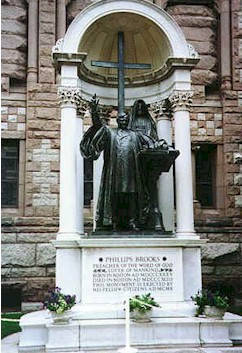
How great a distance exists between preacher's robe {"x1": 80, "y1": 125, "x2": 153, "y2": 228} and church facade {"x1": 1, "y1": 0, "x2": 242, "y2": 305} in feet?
14.0

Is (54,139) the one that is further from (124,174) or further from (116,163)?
(124,174)

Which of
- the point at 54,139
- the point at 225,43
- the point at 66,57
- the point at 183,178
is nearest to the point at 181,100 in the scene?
the point at 183,178

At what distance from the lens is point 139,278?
8.40 m

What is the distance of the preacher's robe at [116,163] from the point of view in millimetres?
8945

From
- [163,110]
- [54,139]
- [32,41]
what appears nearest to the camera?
[163,110]

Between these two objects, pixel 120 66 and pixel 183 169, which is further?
pixel 120 66

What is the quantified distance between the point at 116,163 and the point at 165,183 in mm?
1411

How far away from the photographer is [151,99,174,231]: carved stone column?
1001 cm

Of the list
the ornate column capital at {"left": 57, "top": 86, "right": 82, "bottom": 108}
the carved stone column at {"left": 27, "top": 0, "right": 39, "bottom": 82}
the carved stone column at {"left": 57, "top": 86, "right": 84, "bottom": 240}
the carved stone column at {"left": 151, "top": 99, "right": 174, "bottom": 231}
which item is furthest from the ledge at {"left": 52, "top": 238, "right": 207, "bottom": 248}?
the carved stone column at {"left": 27, "top": 0, "right": 39, "bottom": 82}

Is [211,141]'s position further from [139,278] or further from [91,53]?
[139,278]

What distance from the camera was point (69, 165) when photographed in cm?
890

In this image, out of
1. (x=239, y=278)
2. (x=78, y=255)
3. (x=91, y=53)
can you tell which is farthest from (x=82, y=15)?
(x=239, y=278)

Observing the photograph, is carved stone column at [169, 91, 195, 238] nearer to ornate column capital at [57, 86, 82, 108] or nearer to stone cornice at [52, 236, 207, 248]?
stone cornice at [52, 236, 207, 248]

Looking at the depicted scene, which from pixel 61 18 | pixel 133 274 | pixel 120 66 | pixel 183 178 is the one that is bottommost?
pixel 133 274
